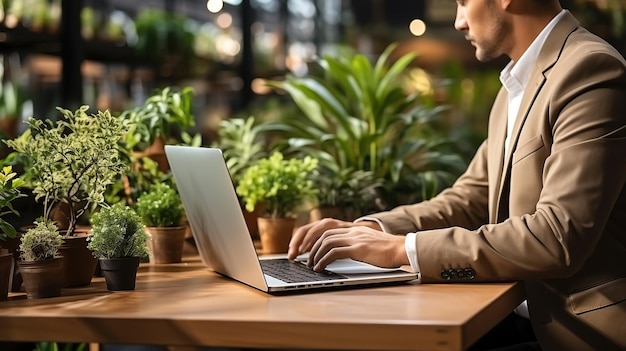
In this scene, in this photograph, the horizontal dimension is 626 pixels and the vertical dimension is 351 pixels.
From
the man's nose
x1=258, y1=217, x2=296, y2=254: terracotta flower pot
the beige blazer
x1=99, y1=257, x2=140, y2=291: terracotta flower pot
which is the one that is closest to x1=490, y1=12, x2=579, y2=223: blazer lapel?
the beige blazer

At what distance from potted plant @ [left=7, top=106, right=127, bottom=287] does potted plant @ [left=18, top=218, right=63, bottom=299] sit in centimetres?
8

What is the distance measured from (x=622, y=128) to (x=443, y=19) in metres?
5.01

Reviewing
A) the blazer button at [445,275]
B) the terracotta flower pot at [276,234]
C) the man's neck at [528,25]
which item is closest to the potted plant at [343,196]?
the terracotta flower pot at [276,234]

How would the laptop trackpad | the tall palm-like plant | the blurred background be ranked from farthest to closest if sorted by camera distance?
the blurred background
the tall palm-like plant
the laptop trackpad

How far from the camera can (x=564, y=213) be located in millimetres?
1757

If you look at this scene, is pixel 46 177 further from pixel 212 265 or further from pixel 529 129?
pixel 529 129

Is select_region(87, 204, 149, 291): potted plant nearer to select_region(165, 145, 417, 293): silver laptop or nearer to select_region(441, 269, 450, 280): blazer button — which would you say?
select_region(165, 145, 417, 293): silver laptop

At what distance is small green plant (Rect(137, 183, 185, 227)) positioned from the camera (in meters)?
2.21

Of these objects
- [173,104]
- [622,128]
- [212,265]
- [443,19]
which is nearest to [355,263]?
[212,265]

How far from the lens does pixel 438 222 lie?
2369 millimetres

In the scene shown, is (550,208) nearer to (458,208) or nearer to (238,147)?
(458,208)

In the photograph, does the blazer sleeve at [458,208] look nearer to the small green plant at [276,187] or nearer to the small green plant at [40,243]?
the small green plant at [276,187]

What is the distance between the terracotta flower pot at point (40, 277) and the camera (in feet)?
5.54

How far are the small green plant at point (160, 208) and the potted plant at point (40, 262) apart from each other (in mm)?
501
